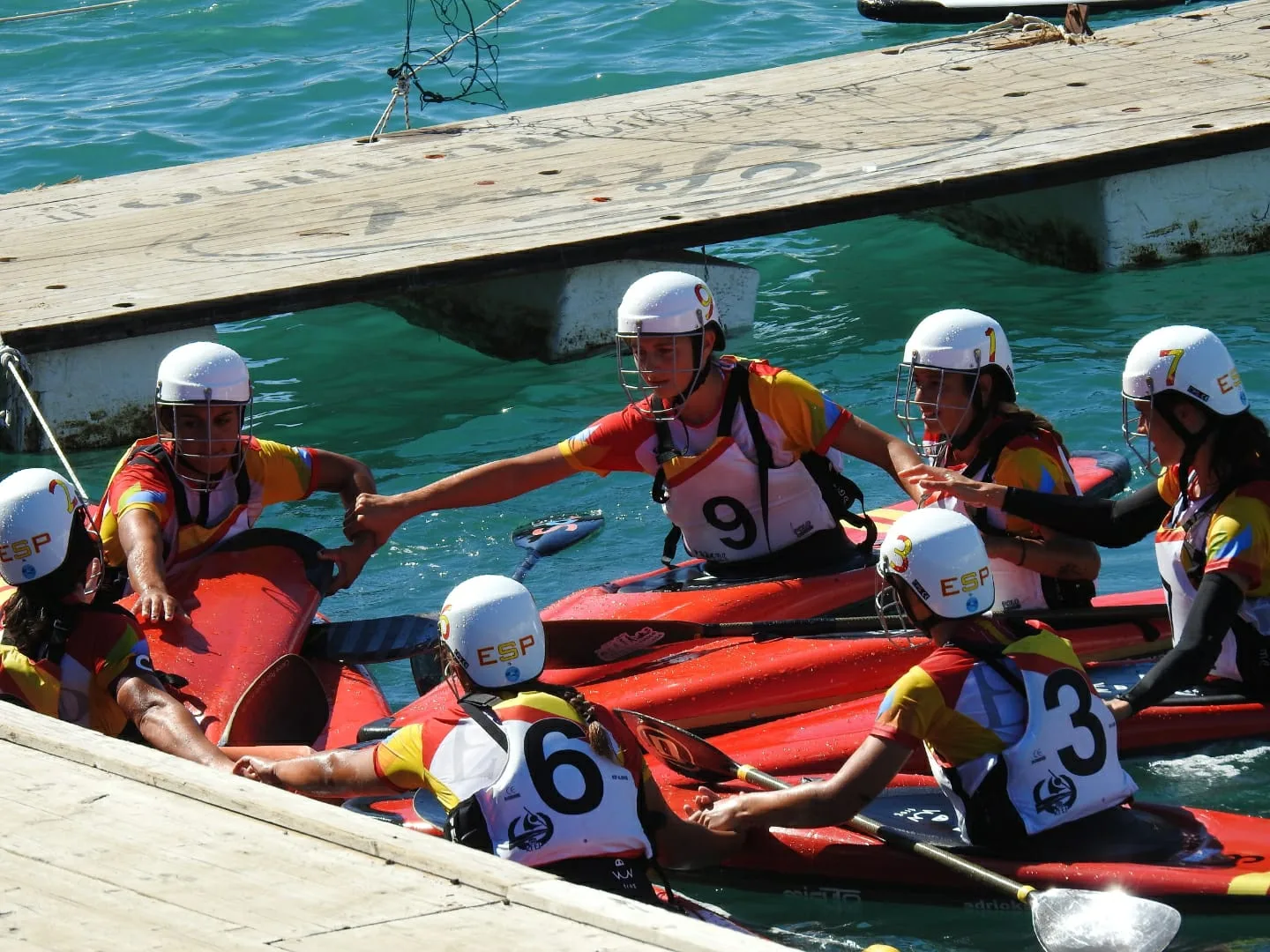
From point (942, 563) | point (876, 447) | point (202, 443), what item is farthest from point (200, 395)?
point (942, 563)

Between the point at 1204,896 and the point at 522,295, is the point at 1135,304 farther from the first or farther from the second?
the point at 1204,896

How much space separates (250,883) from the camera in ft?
11.1

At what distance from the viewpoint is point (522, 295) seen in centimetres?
1075

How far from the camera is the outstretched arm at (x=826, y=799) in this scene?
14.0 ft

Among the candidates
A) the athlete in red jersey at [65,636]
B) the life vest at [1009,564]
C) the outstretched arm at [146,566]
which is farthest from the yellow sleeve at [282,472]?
the life vest at [1009,564]

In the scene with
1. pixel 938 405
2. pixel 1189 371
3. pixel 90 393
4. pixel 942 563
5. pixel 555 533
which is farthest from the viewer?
pixel 90 393

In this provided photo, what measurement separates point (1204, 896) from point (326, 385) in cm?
754

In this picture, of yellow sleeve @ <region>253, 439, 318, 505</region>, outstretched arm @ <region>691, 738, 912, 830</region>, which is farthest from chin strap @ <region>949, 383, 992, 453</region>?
yellow sleeve @ <region>253, 439, 318, 505</region>

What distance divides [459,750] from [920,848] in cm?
130

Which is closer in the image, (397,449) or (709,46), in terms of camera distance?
(397,449)

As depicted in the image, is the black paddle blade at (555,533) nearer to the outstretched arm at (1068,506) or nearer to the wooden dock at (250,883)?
the outstretched arm at (1068,506)

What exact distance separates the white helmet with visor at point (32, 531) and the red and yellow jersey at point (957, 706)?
7.51 ft

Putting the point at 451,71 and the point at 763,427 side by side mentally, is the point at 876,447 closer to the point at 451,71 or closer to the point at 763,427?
the point at 763,427

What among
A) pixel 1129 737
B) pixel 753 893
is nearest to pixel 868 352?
pixel 1129 737
